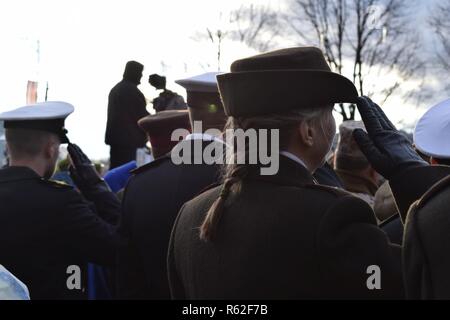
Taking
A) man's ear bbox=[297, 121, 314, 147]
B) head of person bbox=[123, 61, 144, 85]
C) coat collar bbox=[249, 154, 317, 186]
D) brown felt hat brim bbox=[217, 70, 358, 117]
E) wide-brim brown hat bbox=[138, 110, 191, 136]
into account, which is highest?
head of person bbox=[123, 61, 144, 85]

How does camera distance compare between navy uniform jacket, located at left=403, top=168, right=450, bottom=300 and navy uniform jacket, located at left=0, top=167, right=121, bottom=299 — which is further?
navy uniform jacket, located at left=0, top=167, right=121, bottom=299

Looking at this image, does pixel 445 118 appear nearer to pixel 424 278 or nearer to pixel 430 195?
pixel 430 195

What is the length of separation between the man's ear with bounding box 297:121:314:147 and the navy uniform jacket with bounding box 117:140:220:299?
3.08 feet

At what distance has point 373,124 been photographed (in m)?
2.44

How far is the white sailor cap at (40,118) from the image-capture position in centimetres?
379

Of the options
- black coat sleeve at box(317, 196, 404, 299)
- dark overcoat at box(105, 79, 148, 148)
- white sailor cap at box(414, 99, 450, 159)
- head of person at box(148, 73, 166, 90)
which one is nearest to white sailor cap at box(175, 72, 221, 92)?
white sailor cap at box(414, 99, 450, 159)

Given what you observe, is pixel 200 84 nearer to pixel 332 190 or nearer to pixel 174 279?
pixel 174 279

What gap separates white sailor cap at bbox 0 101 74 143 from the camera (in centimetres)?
379

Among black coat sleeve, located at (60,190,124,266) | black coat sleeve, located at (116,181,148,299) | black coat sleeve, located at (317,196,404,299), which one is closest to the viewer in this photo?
black coat sleeve, located at (317,196,404,299)

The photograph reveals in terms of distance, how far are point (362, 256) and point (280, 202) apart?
304mm

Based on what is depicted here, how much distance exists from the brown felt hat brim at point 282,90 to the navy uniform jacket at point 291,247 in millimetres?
184

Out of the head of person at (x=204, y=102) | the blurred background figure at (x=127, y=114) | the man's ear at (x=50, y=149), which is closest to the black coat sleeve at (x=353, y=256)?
the head of person at (x=204, y=102)

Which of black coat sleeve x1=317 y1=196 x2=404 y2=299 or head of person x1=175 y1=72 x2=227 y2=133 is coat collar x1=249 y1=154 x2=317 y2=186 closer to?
black coat sleeve x1=317 y1=196 x2=404 y2=299
